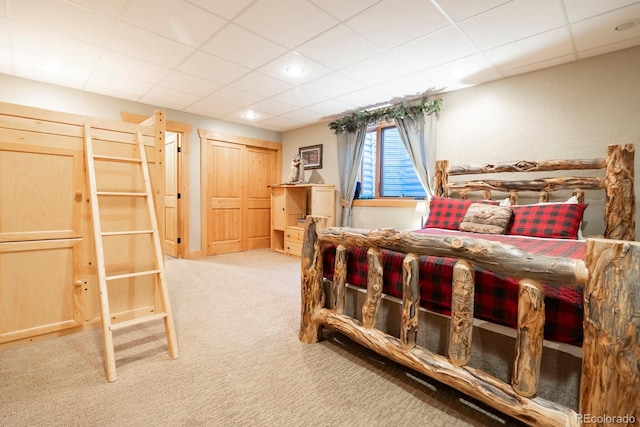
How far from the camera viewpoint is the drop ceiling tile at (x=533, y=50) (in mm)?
2387

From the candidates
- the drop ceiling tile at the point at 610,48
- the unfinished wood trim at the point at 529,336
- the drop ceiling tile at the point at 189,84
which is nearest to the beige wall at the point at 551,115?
the drop ceiling tile at the point at 610,48

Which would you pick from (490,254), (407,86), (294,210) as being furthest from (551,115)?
(294,210)

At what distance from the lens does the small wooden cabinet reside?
484 centimetres

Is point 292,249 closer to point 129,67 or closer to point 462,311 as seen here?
point 129,67

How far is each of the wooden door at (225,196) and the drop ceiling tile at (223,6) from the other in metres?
3.12

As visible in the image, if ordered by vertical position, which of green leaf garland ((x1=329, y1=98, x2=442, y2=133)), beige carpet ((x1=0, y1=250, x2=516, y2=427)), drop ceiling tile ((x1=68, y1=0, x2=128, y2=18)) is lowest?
beige carpet ((x1=0, y1=250, x2=516, y2=427))

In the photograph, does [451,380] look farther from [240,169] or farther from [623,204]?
[240,169]

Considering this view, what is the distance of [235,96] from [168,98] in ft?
3.24

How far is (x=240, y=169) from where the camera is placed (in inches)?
214

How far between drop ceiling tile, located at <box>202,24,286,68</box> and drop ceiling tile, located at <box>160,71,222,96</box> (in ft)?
2.37

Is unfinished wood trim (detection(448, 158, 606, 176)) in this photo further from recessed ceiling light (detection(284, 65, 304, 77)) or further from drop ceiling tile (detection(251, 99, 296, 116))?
drop ceiling tile (detection(251, 99, 296, 116))

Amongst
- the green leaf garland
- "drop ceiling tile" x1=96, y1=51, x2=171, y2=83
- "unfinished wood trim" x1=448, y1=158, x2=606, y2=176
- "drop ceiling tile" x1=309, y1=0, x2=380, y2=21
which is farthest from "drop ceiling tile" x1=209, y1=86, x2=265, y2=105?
"unfinished wood trim" x1=448, y1=158, x2=606, y2=176

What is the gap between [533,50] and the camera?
102 inches

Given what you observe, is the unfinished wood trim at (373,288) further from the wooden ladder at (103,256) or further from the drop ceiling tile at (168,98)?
the drop ceiling tile at (168,98)
